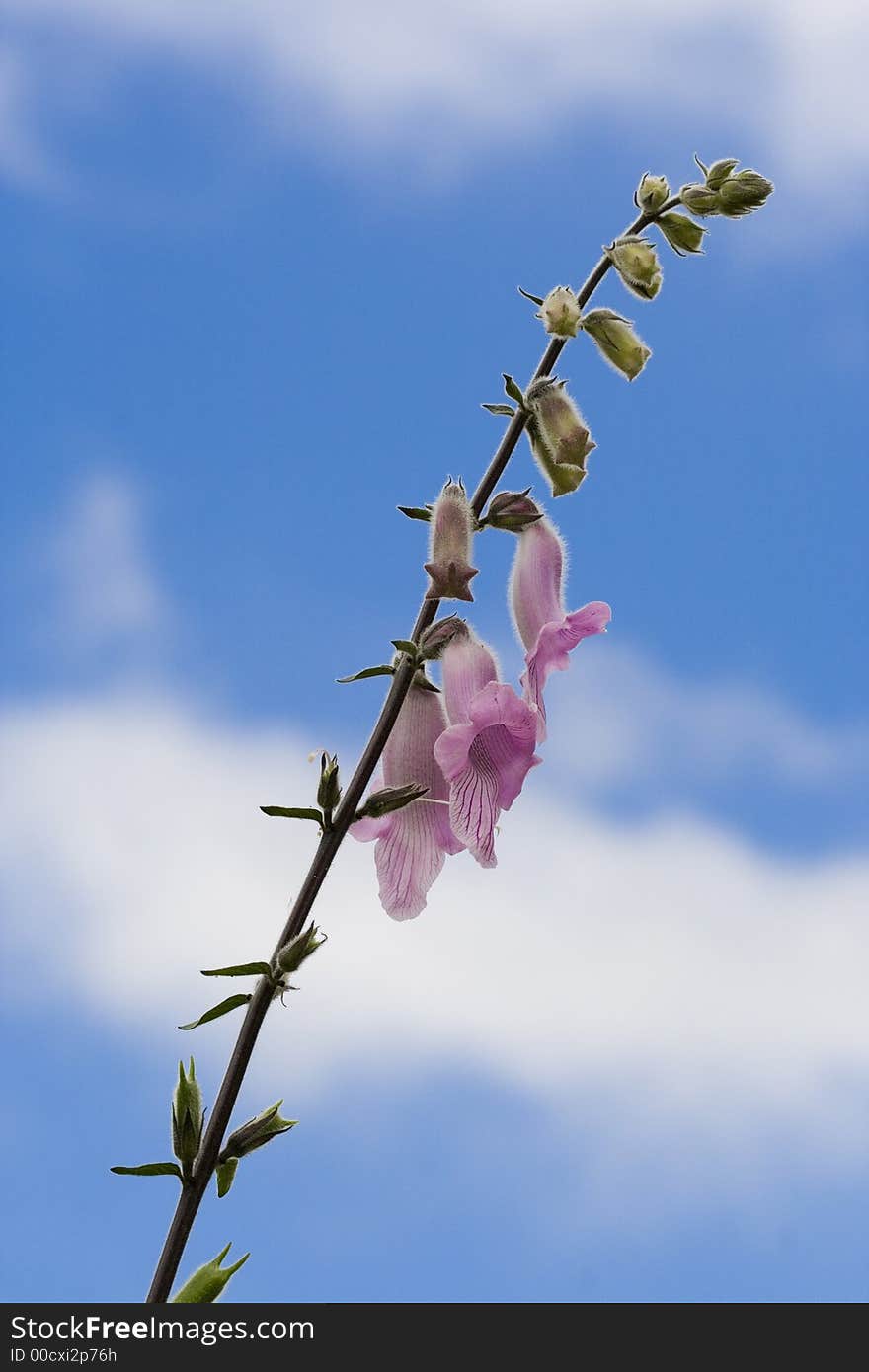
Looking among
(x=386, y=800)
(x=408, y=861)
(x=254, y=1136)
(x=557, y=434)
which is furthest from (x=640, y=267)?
(x=254, y=1136)

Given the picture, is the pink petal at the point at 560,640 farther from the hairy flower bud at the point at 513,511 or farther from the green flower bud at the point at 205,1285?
the green flower bud at the point at 205,1285

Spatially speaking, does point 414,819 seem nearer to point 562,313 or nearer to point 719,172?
point 562,313

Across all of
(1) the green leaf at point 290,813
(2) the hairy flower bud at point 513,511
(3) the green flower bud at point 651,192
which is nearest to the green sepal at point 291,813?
(1) the green leaf at point 290,813

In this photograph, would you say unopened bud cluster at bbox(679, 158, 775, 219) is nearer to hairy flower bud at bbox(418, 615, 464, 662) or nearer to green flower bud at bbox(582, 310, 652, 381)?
green flower bud at bbox(582, 310, 652, 381)
